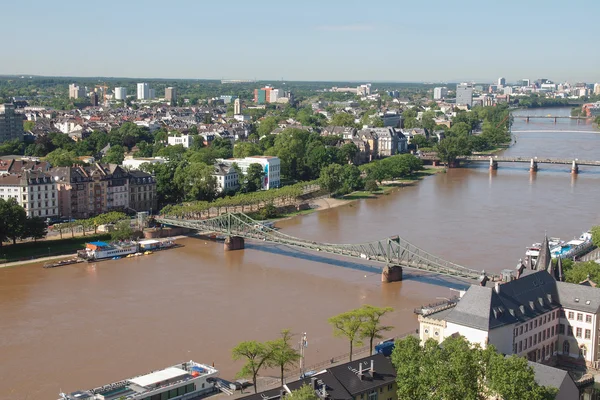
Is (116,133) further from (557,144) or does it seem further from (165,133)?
(557,144)

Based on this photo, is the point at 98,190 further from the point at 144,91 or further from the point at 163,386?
the point at 144,91

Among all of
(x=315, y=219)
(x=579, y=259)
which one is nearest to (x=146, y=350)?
(x=579, y=259)

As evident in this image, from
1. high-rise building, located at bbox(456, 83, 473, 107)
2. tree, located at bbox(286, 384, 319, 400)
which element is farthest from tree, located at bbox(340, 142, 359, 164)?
high-rise building, located at bbox(456, 83, 473, 107)

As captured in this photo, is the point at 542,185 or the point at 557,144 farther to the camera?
the point at 557,144

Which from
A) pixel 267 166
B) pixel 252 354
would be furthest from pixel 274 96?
pixel 252 354

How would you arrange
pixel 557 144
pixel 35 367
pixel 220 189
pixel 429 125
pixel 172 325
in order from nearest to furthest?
1. pixel 35 367
2. pixel 172 325
3. pixel 220 189
4. pixel 557 144
5. pixel 429 125

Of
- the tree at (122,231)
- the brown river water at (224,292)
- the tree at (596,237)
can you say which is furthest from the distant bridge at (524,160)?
the tree at (122,231)

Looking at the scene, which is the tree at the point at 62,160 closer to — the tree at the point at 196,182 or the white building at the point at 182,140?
the tree at the point at 196,182
